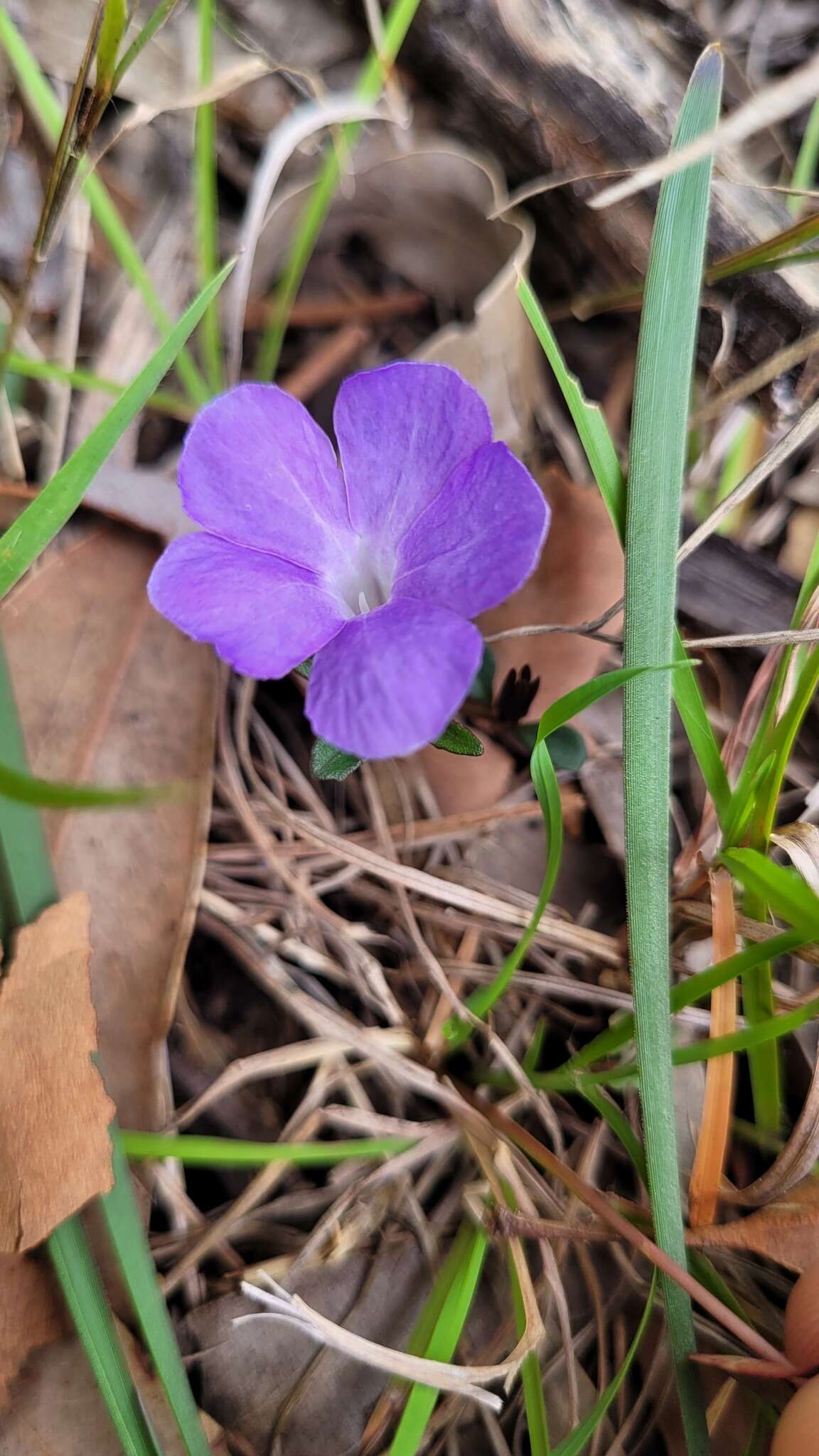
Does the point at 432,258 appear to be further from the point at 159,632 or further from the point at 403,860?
the point at 403,860

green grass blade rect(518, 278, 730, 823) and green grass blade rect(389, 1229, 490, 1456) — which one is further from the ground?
green grass blade rect(518, 278, 730, 823)

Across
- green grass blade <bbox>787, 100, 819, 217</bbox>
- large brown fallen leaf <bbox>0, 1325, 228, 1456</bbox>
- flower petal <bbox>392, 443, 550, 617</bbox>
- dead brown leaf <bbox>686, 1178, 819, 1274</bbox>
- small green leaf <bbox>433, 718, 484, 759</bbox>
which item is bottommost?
large brown fallen leaf <bbox>0, 1325, 228, 1456</bbox>

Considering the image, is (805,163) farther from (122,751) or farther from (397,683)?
(122,751)

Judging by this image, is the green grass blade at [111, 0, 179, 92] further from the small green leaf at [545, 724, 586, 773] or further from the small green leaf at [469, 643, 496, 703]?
the small green leaf at [545, 724, 586, 773]

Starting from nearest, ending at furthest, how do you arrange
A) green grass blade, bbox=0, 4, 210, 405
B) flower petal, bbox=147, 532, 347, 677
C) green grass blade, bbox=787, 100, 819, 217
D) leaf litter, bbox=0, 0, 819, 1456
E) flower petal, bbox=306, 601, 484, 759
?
1. flower petal, bbox=306, 601, 484, 759
2. flower petal, bbox=147, 532, 347, 677
3. leaf litter, bbox=0, 0, 819, 1456
4. green grass blade, bbox=0, 4, 210, 405
5. green grass blade, bbox=787, 100, 819, 217

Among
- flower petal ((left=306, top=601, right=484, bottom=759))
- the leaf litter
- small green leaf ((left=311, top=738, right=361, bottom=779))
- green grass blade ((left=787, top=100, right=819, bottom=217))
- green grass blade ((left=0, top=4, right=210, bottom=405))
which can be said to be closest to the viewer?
flower petal ((left=306, top=601, right=484, bottom=759))

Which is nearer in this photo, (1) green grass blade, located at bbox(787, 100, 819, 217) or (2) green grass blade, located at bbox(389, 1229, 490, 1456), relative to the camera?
(2) green grass blade, located at bbox(389, 1229, 490, 1456)

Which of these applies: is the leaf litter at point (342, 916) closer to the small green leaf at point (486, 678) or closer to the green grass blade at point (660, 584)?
the small green leaf at point (486, 678)

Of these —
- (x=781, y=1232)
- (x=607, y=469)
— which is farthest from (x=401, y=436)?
(x=781, y=1232)

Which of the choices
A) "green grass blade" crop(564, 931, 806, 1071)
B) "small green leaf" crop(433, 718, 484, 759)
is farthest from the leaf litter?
"small green leaf" crop(433, 718, 484, 759)
